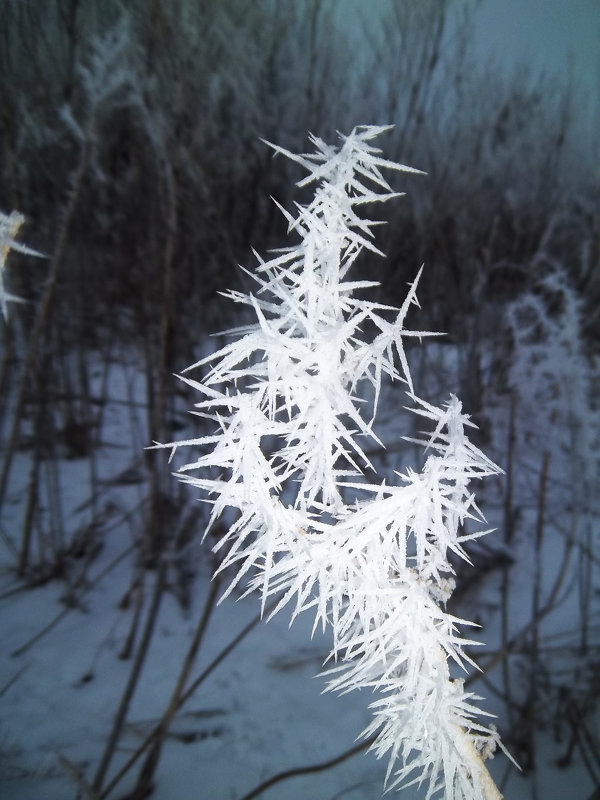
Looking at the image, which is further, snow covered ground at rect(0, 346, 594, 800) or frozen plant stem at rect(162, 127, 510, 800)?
snow covered ground at rect(0, 346, 594, 800)

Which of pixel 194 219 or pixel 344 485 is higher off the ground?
pixel 194 219

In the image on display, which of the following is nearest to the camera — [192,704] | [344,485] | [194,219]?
[344,485]

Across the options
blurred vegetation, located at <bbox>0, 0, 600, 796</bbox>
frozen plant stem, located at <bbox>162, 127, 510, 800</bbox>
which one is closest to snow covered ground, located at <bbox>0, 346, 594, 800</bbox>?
blurred vegetation, located at <bbox>0, 0, 600, 796</bbox>

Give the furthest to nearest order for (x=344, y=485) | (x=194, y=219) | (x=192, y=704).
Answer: (x=194, y=219), (x=192, y=704), (x=344, y=485)

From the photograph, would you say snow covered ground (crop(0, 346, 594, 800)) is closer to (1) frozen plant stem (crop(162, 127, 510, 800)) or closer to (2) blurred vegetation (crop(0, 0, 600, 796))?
(2) blurred vegetation (crop(0, 0, 600, 796))

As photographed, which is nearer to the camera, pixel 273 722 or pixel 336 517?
pixel 336 517

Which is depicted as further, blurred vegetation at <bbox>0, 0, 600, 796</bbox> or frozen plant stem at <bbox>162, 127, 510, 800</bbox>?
blurred vegetation at <bbox>0, 0, 600, 796</bbox>

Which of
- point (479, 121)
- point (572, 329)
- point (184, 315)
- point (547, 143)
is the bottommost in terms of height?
point (572, 329)

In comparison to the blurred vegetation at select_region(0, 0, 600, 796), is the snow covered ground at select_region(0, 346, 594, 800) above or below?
below

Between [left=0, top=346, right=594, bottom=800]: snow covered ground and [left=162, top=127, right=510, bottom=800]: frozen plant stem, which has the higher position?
[left=162, top=127, right=510, bottom=800]: frozen plant stem

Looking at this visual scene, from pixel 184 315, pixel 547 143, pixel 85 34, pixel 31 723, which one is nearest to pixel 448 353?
pixel 547 143

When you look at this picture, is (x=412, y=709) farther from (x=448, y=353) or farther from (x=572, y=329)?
(x=448, y=353)
